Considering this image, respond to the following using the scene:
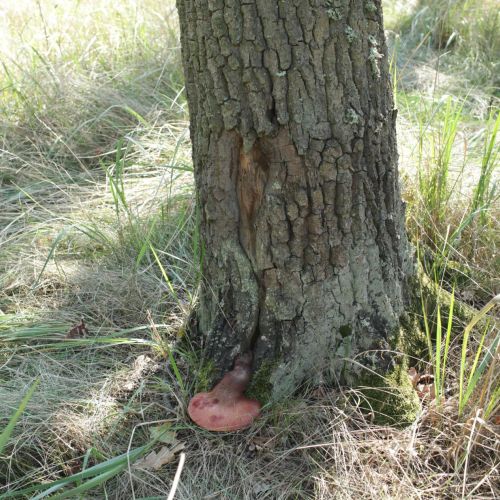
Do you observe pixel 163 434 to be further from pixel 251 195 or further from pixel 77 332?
pixel 251 195

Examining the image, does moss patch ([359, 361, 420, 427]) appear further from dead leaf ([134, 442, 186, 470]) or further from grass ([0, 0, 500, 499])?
dead leaf ([134, 442, 186, 470])

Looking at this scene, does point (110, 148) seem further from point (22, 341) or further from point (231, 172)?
point (231, 172)

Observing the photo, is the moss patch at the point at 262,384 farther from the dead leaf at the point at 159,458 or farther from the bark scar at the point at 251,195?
the dead leaf at the point at 159,458

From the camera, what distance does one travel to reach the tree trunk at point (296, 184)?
1604 mm

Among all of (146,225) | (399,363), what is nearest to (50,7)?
(146,225)

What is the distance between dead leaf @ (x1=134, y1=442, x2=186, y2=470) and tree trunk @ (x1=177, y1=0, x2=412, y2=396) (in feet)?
1.10

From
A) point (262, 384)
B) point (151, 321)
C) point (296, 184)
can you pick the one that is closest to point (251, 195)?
point (296, 184)

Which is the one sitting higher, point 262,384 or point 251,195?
point 251,195

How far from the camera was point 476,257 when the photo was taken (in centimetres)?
238

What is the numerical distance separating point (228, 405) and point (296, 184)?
2.42 feet

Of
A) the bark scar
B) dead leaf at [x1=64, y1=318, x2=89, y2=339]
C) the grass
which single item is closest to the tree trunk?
the bark scar

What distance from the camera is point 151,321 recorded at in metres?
1.86

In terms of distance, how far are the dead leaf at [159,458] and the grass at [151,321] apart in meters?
0.02

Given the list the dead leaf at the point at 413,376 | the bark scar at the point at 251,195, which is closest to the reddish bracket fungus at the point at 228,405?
the bark scar at the point at 251,195
